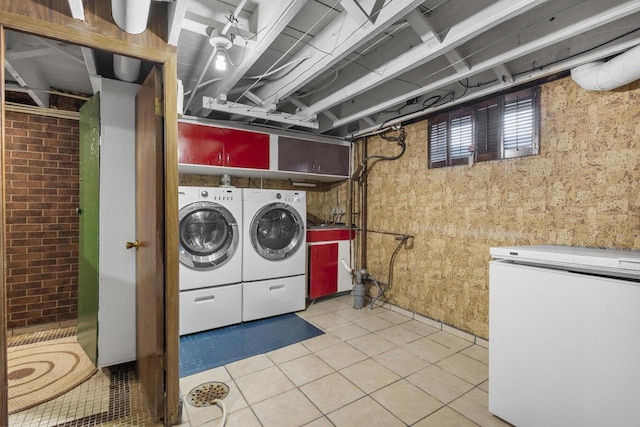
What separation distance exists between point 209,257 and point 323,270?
1.50 meters

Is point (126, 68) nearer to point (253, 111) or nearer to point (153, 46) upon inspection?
point (153, 46)

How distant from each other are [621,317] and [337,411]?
5.10 ft

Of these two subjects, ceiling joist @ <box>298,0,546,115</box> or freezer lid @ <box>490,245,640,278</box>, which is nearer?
freezer lid @ <box>490,245,640,278</box>

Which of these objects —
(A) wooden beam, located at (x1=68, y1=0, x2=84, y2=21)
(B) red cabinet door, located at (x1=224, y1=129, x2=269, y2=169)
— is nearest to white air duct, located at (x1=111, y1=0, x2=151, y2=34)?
(A) wooden beam, located at (x1=68, y1=0, x2=84, y2=21)

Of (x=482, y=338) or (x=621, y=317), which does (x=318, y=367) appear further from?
(x=621, y=317)

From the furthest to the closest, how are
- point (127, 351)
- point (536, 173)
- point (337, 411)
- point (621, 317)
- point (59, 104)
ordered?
1. point (59, 104)
2. point (536, 173)
3. point (127, 351)
4. point (337, 411)
5. point (621, 317)

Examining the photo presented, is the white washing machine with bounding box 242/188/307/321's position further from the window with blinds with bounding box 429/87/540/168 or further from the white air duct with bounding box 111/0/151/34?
the white air duct with bounding box 111/0/151/34

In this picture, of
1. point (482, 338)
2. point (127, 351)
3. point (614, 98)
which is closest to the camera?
point (614, 98)

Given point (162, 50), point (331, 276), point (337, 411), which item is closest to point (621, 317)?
point (337, 411)

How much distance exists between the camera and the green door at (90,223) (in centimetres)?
211

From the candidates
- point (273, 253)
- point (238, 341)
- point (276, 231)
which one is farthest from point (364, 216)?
point (238, 341)

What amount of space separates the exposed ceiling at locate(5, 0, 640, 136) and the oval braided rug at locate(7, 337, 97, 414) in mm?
2199

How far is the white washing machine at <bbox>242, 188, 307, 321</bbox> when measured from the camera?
3.15 metres

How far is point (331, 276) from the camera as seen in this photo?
3.91 metres
